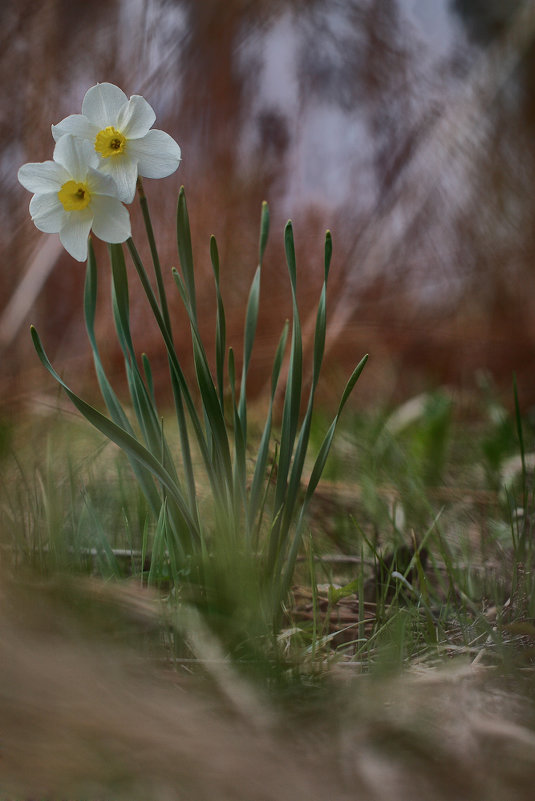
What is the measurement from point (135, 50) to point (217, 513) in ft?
2.21

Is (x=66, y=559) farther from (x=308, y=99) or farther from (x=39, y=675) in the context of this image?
(x=308, y=99)

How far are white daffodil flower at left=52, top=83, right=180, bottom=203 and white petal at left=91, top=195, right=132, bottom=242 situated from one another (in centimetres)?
2

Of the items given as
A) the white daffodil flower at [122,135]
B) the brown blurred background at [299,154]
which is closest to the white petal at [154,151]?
the white daffodil flower at [122,135]

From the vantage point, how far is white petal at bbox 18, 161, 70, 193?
281 mm

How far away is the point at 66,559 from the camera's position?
1.02ft

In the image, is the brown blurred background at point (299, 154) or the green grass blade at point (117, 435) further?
the brown blurred background at point (299, 154)

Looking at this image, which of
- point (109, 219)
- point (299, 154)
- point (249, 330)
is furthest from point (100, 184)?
point (299, 154)

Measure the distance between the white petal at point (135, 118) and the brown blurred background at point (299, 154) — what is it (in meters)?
0.49

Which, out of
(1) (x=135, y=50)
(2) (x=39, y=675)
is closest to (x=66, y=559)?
(2) (x=39, y=675)

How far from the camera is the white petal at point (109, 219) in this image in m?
0.28

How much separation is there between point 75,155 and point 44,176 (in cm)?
2

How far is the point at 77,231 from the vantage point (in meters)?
0.29

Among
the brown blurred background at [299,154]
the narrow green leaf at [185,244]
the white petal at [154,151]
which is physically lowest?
the narrow green leaf at [185,244]

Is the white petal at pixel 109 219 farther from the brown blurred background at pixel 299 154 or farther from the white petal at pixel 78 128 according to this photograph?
the brown blurred background at pixel 299 154
